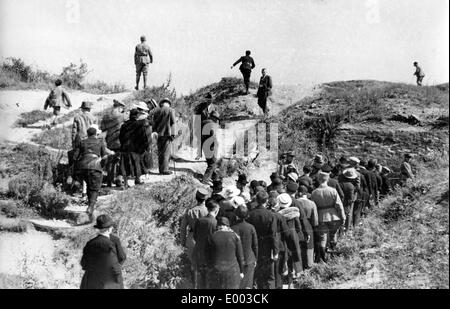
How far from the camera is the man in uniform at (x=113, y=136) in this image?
1085cm

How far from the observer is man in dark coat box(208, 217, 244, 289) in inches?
281

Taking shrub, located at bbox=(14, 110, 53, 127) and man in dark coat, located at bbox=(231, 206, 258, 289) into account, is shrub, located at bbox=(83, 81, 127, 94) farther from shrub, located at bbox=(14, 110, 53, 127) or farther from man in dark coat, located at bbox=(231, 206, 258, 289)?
man in dark coat, located at bbox=(231, 206, 258, 289)

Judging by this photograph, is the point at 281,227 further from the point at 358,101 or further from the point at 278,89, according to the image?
the point at 278,89

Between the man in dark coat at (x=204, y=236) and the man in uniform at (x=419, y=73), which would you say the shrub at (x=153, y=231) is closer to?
the man in dark coat at (x=204, y=236)

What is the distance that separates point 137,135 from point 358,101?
10845 mm

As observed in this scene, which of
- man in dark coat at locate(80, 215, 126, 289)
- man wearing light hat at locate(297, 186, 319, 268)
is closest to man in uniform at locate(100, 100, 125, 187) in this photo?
man wearing light hat at locate(297, 186, 319, 268)

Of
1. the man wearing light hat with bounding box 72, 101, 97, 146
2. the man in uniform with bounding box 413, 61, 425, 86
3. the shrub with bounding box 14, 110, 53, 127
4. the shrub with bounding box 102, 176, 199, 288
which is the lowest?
the shrub with bounding box 102, 176, 199, 288

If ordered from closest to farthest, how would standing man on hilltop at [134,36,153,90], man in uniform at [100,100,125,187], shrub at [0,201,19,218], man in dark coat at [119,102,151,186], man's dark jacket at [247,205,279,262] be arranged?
man's dark jacket at [247,205,279,262], shrub at [0,201,19,218], man in dark coat at [119,102,151,186], man in uniform at [100,100,125,187], standing man on hilltop at [134,36,153,90]

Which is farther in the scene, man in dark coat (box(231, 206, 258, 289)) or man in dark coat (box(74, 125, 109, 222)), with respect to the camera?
man in dark coat (box(74, 125, 109, 222))

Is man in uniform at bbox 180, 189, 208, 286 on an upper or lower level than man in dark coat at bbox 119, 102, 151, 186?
lower

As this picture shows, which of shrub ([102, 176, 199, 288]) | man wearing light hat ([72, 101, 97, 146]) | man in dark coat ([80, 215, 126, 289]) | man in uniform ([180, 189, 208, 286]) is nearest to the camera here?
man in dark coat ([80, 215, 126, 289])

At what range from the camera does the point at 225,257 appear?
7168 mm

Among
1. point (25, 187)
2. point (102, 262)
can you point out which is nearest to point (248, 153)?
point (25, 187)
